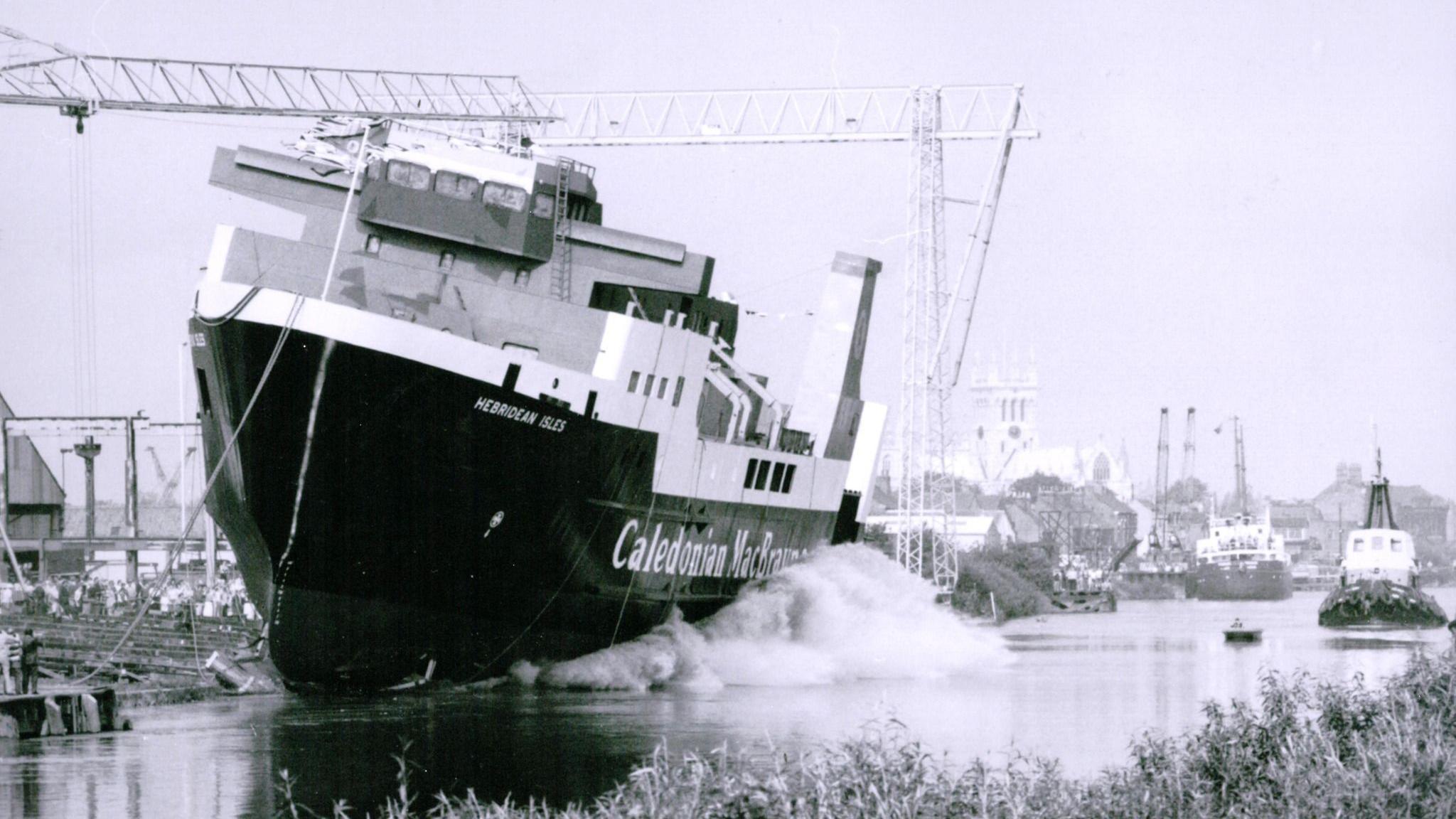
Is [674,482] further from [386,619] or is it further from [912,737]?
[912,737]

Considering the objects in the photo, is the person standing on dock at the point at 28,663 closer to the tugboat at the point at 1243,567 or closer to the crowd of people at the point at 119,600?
the crowd of people at the point at 119,600

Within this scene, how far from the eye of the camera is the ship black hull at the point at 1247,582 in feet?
436

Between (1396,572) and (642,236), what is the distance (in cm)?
5206

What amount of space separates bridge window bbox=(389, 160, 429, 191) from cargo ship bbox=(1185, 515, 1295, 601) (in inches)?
4222

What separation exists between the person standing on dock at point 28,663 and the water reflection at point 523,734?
170 cm

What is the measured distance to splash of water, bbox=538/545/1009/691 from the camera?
3644cm

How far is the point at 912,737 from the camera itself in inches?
1068

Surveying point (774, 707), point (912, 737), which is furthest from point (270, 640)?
point (912, 737)

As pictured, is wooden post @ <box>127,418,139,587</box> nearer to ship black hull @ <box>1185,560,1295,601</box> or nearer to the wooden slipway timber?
the wooden slipway timber

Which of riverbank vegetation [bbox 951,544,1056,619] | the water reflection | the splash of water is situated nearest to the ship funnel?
the splash of water

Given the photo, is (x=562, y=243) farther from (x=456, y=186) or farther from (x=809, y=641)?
(x=809, y=641)

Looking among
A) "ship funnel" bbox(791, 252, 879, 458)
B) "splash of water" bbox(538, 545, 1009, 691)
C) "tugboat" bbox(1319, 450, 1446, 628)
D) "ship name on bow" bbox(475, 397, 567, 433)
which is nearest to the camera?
"ship name on bow" bbox(475, 397, 567, 433)

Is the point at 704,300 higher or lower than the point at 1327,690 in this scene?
higher

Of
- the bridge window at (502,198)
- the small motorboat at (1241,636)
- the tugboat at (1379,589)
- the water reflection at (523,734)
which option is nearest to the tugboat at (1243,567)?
the tugboat at (1379,589)
